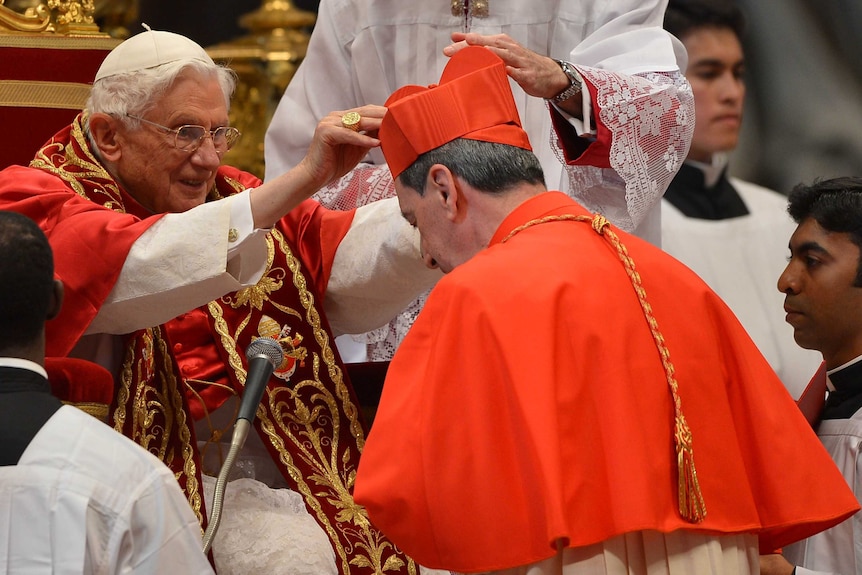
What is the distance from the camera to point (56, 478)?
95.3 inches

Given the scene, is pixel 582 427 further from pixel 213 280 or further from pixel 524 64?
pixel 524 64

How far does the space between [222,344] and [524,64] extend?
3.67 feet

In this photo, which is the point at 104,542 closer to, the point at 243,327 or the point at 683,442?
the point at 683,442

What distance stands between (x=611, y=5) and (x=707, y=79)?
1.83 m

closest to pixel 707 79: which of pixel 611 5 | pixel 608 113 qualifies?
pixel 611 5

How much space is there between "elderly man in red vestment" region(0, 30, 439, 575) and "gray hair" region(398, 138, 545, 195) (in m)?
0.52

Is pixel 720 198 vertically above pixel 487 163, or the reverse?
pixel 487 163

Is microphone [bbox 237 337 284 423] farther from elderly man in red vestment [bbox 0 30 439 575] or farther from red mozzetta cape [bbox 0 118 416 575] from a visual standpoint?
red mozzetta cape [bbox 0 118 416 575]

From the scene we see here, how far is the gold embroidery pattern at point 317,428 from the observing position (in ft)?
11.8

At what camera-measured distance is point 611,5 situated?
4.57 m

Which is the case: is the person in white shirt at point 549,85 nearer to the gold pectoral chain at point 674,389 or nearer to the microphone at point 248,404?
the gold pectoral chain at point 674,389

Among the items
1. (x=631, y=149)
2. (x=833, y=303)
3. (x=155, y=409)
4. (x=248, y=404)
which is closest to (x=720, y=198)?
(x=631, y=149)

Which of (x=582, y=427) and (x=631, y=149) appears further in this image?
(x=631, y=149)

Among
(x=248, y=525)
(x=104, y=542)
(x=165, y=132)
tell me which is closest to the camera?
(x=104, y=542)
